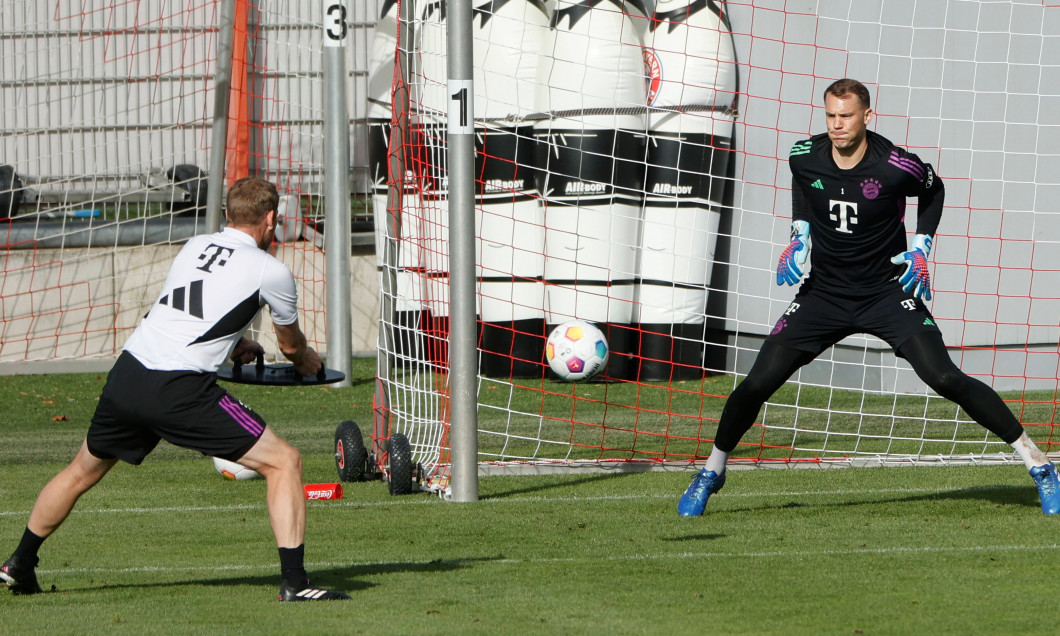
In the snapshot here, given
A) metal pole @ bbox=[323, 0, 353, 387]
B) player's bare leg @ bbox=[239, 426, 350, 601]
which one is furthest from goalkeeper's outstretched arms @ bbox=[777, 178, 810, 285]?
metal pole @ bbox=[323, 0, 353, 387]

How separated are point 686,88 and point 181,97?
5.48 meters

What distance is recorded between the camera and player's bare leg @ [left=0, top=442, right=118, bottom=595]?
5.14m

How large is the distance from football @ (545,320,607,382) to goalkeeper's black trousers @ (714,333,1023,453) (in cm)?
415

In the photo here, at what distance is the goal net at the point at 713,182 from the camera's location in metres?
11.4

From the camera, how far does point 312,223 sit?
14578 mm

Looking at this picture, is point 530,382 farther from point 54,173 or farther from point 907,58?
point 54,173

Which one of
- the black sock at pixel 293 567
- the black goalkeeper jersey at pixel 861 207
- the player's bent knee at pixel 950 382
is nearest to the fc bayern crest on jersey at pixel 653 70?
the black goalkeeper jersey at pixel 861 207

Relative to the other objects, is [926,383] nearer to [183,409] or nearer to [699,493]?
[699,493]

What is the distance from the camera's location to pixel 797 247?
258 inches

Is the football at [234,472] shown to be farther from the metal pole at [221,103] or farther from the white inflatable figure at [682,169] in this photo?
the white inflatable figure at [682,169]

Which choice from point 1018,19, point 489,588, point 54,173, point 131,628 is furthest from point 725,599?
point 54,173

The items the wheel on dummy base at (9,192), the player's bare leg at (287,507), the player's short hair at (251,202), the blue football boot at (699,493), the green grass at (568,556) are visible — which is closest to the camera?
the green grass at (568,556)

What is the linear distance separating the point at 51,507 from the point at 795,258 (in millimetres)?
3541

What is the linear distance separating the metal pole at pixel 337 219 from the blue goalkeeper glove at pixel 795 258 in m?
6.18
